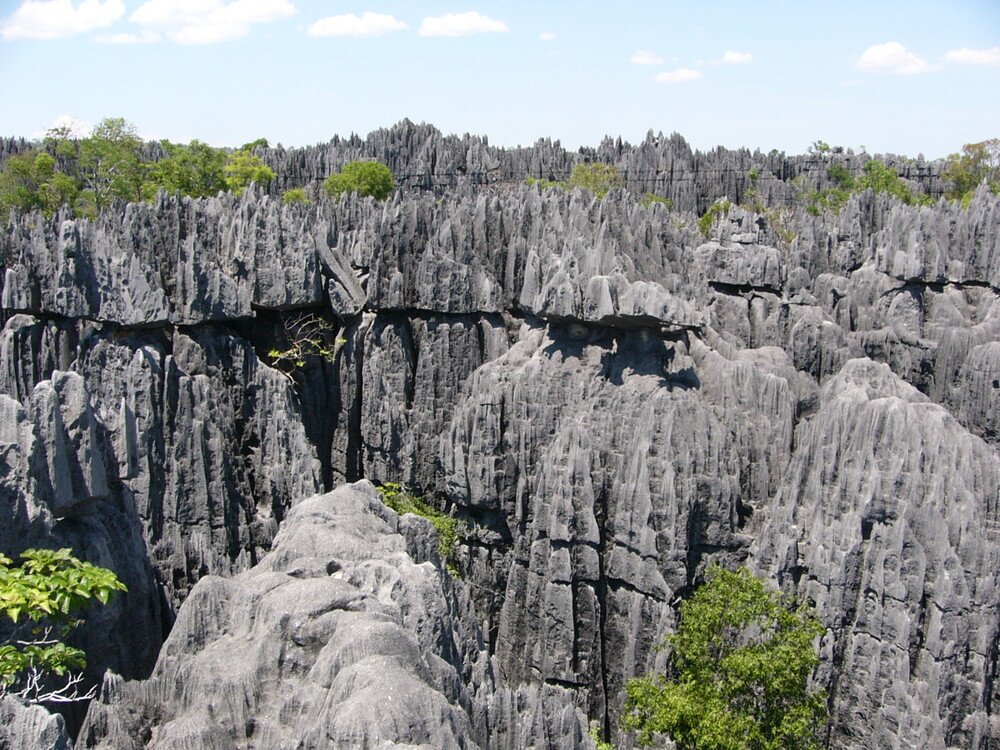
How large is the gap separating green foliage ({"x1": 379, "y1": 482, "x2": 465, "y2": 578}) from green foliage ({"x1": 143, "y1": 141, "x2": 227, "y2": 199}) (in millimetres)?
26596

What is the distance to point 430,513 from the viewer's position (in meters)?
25.3

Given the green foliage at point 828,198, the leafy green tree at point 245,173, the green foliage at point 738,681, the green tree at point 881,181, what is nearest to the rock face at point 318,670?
the green foliage at point 738,681

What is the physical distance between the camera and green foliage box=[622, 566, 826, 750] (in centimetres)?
1702

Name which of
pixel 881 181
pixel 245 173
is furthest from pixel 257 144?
pixel 881 181

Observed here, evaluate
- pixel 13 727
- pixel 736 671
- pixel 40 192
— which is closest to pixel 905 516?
pixel 736 671

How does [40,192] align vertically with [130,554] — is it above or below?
above

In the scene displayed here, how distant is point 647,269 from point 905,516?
7.73m

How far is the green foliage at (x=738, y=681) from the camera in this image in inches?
670

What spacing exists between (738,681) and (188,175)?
3994 cm

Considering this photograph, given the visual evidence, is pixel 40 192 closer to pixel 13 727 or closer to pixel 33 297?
pixel 33 297

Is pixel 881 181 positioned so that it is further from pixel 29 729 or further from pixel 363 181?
pixel 29 729

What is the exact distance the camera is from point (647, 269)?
2270 centimetres

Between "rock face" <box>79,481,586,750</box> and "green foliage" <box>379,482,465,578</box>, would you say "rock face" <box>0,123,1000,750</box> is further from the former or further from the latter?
"green foliage" <box>379,482,465,578</box>

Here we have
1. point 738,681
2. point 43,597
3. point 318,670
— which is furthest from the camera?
point 738,681
